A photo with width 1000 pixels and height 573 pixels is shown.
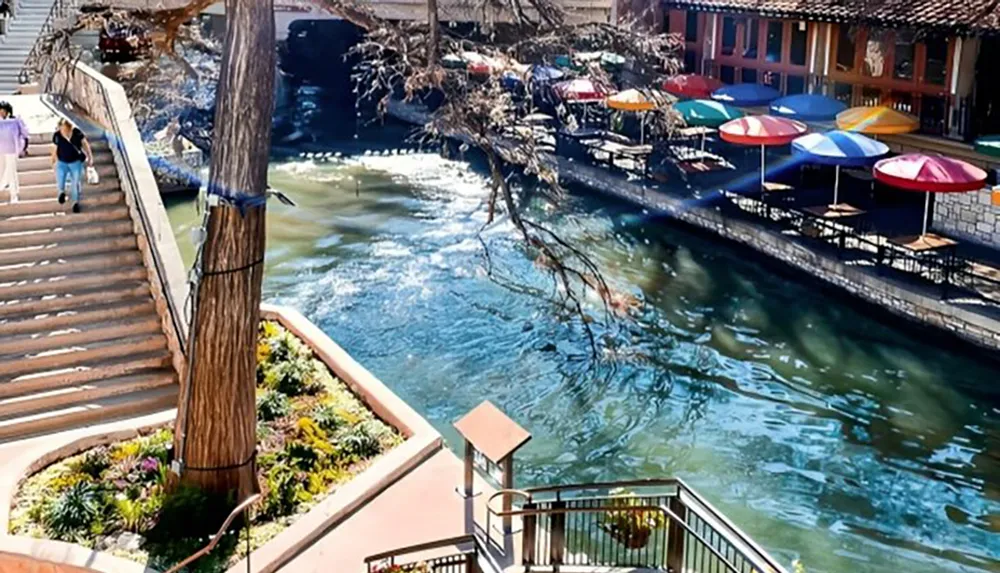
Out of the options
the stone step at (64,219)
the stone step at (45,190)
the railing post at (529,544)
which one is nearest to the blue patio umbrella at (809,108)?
the stone step at (45,190)

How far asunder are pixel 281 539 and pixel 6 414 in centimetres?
512

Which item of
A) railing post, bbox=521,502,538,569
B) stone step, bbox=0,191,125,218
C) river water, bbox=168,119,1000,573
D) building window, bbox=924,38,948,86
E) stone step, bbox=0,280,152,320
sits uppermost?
building window, bbox=924,38,948,86

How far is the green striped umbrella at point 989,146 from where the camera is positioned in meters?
22.1

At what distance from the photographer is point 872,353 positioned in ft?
66.3

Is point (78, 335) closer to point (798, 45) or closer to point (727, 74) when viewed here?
point (798, 45)

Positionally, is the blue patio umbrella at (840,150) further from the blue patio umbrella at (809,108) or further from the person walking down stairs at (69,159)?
the person walking down stairs at (69,159)

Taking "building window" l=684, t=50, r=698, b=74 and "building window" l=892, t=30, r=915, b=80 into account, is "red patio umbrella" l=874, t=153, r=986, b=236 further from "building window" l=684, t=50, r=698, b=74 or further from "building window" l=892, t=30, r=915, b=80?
"building window" l=684, t=50, r=698, b=74

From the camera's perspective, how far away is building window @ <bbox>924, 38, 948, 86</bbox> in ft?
87.5

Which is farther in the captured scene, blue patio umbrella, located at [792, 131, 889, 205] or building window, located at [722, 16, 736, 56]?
building window, located at [722, 16, 736, 56]

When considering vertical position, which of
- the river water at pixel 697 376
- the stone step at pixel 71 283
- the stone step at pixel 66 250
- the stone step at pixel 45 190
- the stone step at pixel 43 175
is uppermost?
A: the stone step at pixel 43 175

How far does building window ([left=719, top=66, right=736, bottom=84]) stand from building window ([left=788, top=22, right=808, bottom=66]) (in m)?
3.08

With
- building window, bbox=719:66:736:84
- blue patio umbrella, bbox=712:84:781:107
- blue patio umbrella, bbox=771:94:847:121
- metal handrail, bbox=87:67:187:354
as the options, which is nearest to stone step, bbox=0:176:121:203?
metal handrail, bbox=87:67:187:354

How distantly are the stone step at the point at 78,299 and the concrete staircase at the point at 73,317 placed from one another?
14 millimetres

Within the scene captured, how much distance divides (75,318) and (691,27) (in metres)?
27.2
